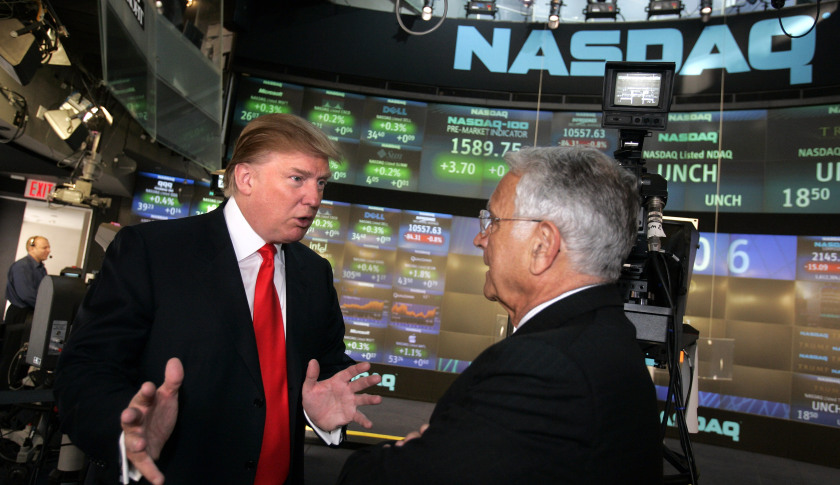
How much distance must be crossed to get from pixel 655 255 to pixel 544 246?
143 cm

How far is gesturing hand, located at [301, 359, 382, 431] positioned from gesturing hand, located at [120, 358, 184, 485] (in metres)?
0.38

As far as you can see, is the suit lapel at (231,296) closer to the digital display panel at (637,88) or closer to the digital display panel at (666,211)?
the digital display panel at (637,88)

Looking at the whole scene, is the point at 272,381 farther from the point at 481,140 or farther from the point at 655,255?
the point at 481,140

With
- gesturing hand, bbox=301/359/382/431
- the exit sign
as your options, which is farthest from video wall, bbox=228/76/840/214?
gesturing hand, bbox=301/359/382/431

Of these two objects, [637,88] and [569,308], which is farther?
[637,88]

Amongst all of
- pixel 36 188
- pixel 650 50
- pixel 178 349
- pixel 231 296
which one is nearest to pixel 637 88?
pixel 231 296

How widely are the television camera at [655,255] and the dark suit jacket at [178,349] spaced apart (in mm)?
1588

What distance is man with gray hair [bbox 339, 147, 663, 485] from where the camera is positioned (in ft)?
2.66

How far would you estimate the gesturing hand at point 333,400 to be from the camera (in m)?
1.37

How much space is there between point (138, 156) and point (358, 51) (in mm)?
3148

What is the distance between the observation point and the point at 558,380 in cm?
82

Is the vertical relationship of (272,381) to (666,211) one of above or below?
below

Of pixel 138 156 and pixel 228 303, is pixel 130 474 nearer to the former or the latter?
pixel 228 303

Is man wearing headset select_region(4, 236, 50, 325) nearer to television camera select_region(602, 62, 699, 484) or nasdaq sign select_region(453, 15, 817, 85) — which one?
nasdaq sign select_region(453, 15, 817, 85)
